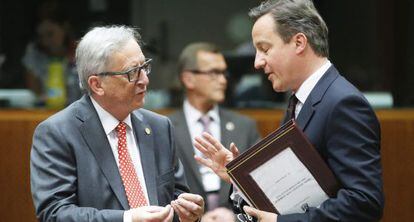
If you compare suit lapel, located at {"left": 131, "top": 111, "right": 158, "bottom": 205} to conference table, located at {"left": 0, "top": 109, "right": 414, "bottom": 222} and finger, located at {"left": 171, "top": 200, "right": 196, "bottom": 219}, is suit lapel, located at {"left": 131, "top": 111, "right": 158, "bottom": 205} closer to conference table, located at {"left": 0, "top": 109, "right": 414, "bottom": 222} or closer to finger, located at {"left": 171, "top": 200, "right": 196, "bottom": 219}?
finger, located at {"left": 171, "top": 200, "right": 196, "bottom": 219}

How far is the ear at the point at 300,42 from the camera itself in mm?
2926

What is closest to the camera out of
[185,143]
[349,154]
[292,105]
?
[349,154]

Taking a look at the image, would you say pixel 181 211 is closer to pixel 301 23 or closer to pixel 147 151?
pixel 147 151

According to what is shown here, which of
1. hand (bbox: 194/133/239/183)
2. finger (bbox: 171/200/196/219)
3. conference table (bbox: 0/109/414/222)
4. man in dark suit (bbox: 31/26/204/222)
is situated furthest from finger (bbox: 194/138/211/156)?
conference table (bbox: 0/109/414/222)

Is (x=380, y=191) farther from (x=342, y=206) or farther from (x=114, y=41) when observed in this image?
(x=114, y=41)

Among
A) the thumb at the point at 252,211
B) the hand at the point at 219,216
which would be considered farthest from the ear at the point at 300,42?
the hand at the point at 219,216

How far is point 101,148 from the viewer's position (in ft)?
10.2

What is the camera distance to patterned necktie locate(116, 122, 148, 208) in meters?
3.10

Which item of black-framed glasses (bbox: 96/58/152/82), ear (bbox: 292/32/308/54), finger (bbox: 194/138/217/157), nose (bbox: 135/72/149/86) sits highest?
black-framed glasses (bbox: 96/58/152/82)

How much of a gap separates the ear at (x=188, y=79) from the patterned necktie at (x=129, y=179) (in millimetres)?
2027

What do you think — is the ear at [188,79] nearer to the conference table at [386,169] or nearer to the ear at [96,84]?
the conference table at [386,169]

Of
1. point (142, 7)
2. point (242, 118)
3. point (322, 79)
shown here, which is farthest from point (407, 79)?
point (322, 79)

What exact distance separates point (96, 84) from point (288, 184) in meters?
0.85

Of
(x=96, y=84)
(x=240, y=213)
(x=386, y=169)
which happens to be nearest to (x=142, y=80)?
(x=96, y=84)
